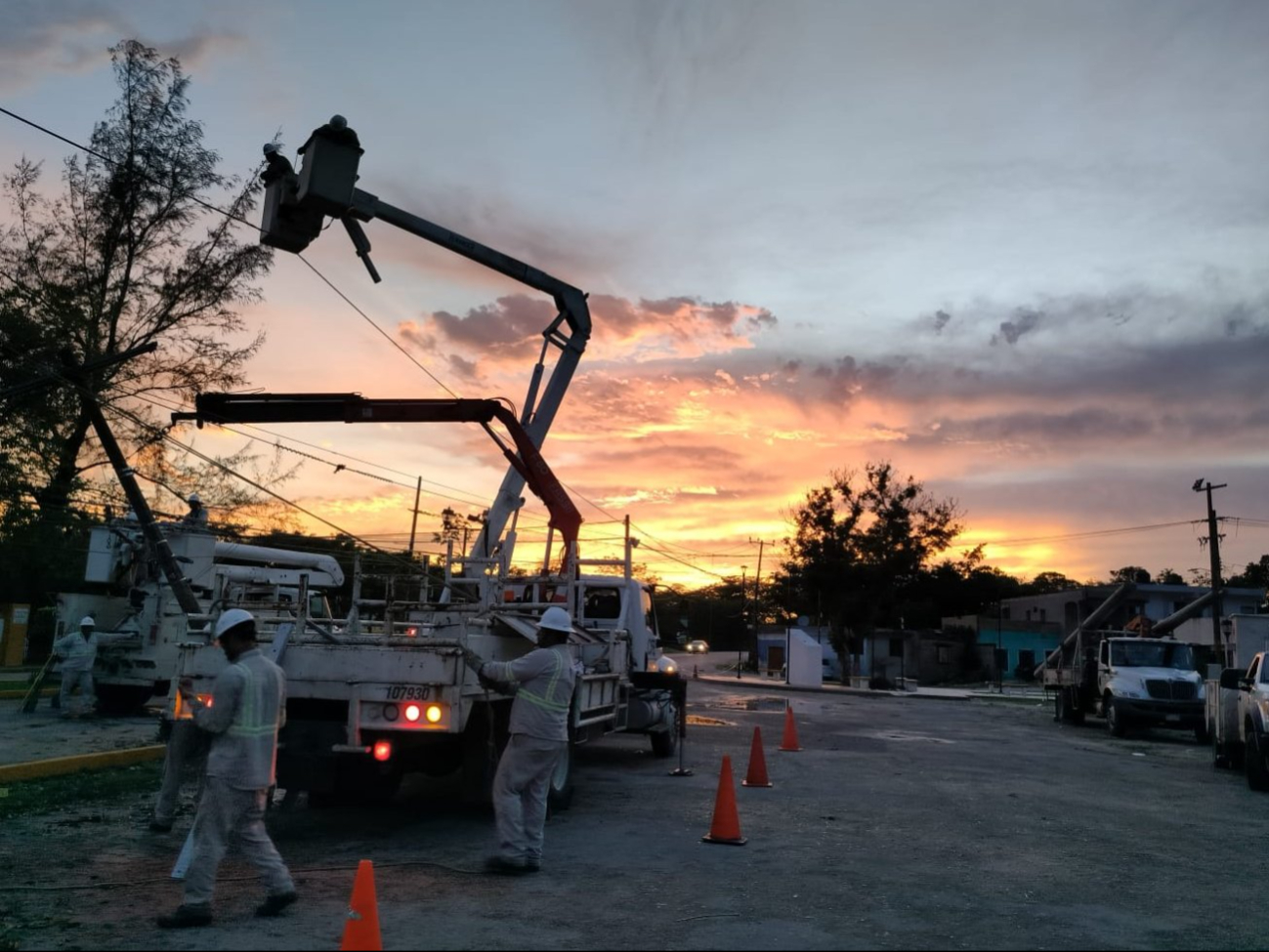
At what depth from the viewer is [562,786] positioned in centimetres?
1027

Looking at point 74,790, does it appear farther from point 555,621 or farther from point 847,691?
point 847,691

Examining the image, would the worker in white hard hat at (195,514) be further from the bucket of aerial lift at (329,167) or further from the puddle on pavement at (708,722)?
the puddle on pavement at (708,722)

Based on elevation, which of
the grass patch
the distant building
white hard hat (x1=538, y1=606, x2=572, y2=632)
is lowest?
the grass patch

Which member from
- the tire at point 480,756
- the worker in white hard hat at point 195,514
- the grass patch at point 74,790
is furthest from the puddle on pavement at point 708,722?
the tire at point 480,756

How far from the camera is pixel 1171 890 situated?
774 centimetres

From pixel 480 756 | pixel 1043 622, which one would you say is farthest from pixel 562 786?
pixel 1043 622

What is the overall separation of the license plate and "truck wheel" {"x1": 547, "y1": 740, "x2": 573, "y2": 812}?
2.34 meters

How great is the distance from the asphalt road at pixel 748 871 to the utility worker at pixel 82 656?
27.2 feet

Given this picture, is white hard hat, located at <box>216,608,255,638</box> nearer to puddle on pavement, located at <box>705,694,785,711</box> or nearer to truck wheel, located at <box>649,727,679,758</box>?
truck wheel, located at <box>649,727,679,758</box>

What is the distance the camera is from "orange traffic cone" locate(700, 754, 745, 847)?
887 cm

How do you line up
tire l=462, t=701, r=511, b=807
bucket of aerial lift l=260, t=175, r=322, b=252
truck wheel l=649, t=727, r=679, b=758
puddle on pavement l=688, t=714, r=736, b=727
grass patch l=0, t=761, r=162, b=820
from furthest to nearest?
1. puddle on pavement l=688, t=714, r=736, b=727
2. truck wheel l=649, t=727, r=679, b=758
3. bucket of aerial lift l=260, t=175, r=322, b=252
4. grass patch l=0, t=761, r=162, b=820
5. tire l=462, t=701, r=511, b=807

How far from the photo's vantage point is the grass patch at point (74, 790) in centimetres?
972

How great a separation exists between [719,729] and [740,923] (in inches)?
608

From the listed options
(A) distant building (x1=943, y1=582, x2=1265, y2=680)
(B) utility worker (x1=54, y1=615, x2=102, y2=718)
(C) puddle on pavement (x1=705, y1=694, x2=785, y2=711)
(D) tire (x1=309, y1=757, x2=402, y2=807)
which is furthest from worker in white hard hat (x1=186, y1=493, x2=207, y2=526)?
(A) distant building (x1=943, y1=582, x2=1265, y2=680)
